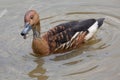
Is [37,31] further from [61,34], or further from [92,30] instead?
[92,30]

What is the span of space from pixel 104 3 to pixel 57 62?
2454 mm

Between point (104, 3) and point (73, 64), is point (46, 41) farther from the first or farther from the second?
point (104, 3)

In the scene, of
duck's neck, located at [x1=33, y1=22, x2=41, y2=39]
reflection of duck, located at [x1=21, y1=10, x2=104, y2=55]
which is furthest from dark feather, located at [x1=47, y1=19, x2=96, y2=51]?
duck's neck, located at [x1=33, y1=22, x2=41, y2=39]

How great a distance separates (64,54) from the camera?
301 inches

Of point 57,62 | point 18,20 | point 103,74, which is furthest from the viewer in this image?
point 18,20

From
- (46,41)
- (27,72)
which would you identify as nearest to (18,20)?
(46,41)

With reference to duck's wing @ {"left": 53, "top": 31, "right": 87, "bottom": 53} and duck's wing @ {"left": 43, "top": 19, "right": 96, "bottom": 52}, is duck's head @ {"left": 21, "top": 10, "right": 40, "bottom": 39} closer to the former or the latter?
duck's wing @ {"left": 43, "top": 19, "right": 96, "bottom": 52}

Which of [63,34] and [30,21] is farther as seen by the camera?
[63,34]

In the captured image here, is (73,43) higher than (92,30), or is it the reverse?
(92,30)

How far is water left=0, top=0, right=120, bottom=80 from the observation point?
6.97 metres

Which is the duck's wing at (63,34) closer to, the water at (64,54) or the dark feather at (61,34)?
the dark feather at (61,34)

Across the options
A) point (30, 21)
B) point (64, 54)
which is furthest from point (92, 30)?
point (30, 21)

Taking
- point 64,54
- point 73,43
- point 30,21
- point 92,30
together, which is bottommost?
point 64,54

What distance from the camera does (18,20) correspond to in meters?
8.84
